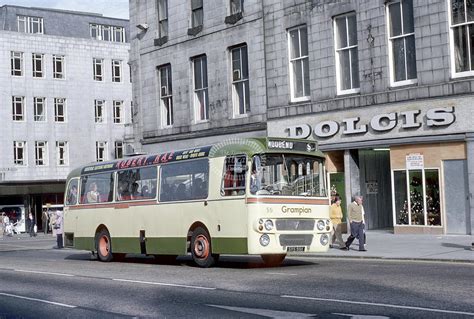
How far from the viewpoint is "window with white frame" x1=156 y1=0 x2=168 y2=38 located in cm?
3816

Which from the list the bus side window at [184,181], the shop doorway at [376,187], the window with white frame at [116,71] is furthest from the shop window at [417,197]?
the window with white frame at [116,71]

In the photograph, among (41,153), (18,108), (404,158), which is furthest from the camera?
(41,153)

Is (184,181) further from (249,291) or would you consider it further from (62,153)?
(62,153)

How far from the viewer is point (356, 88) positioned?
28922mm

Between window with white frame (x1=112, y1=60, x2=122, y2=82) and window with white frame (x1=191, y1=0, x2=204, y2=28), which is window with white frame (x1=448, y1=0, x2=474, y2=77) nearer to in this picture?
window with white frame (x1=191, y1=0, x2=204, y2=28)

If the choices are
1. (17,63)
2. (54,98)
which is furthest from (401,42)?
(54,98)

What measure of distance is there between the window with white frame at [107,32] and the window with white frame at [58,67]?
5739 mm

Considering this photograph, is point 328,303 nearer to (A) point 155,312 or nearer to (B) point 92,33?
(A) point 155,312

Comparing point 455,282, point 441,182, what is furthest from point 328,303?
point 441,182

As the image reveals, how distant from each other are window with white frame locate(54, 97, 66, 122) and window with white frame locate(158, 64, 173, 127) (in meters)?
27.7

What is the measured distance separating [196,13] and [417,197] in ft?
48.4

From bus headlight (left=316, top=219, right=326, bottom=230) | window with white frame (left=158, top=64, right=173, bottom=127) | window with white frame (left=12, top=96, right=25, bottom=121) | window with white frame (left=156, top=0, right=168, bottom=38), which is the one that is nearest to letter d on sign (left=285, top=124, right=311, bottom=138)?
window with white frame (left=158, top=64, right=173, bottom=127)

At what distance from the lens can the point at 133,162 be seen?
73.5 feet

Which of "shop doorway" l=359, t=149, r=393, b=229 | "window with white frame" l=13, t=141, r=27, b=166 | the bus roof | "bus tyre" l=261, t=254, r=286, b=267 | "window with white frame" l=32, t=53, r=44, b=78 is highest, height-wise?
"window with white frame" l=32, t=53, r=44, b=78
